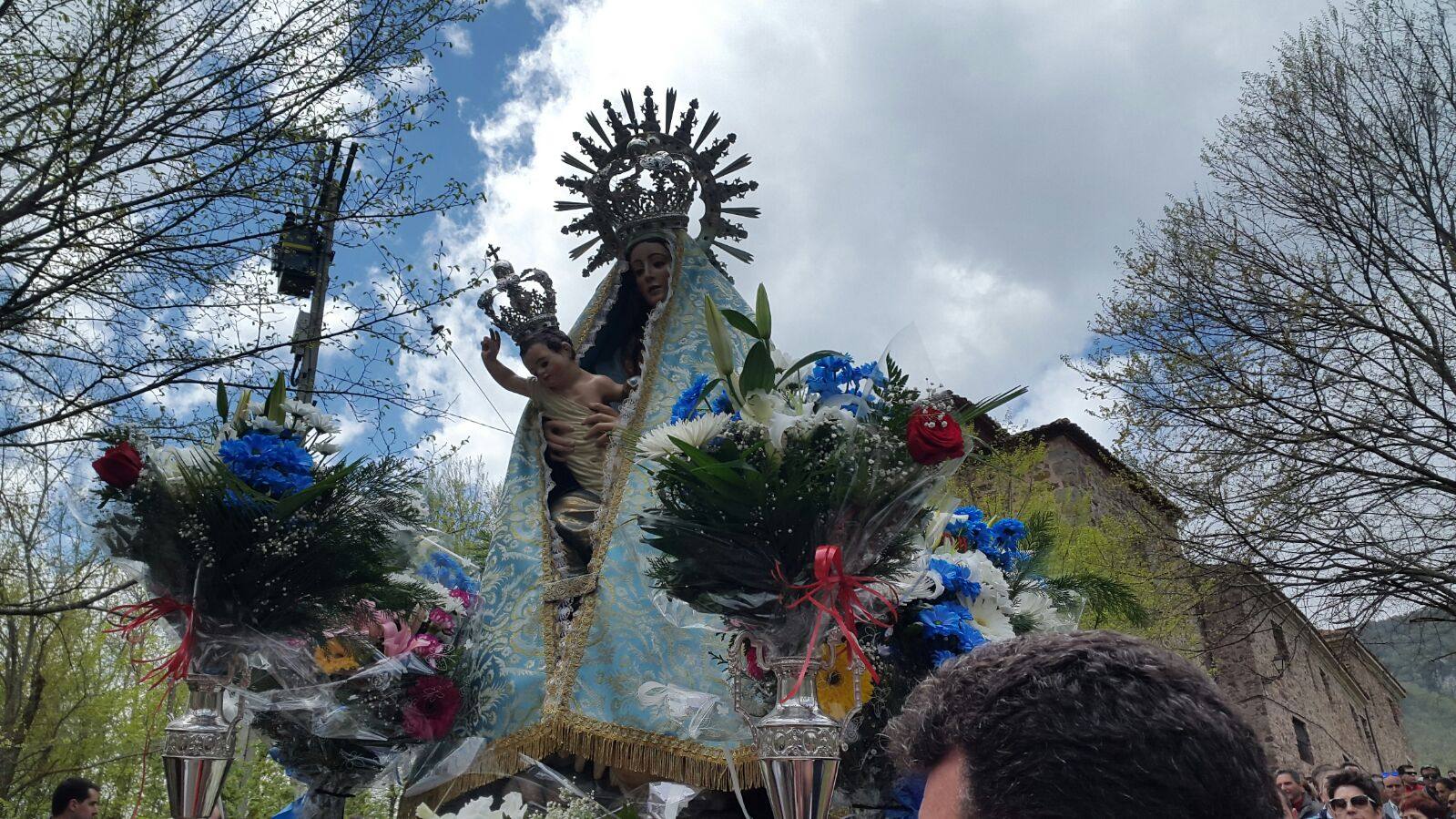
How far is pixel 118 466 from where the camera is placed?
4199 millimetres

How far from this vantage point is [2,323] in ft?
22.8

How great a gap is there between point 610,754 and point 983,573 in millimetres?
1684

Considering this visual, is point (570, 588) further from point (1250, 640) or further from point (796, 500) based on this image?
point (1250, 640)

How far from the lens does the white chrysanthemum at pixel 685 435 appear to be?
3701 mm

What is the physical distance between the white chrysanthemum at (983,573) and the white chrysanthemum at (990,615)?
0.9 inches

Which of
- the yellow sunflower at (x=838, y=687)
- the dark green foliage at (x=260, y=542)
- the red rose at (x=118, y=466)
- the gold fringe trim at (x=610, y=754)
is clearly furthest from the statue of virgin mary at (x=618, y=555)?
the red rose at (x=118, y=466)

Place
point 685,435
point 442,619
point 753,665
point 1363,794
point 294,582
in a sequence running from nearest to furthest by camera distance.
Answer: point 685,435
point 753,665
point 294,582
point 1363,794
point 442,619

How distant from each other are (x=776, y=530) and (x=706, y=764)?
1231 mm

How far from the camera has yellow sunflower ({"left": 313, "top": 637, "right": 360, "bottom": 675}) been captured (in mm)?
4855

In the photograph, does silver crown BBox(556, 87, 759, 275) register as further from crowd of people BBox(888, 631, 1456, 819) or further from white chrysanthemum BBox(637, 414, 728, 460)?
crowd of people BBox(888, 631, 1456, 819)

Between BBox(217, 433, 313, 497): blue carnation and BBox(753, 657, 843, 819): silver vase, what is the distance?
226cm

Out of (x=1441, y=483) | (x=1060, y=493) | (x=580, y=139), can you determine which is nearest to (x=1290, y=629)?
(x=1060, y=493)

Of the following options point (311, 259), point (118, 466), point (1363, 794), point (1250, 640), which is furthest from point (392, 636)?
point (1250, 640)

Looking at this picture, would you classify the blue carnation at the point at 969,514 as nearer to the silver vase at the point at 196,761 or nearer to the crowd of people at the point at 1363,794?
the crowd of people at the point at 1363,794
